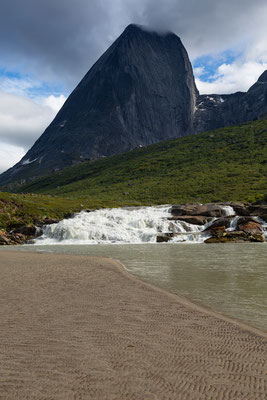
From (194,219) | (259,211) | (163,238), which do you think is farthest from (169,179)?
(163,238)

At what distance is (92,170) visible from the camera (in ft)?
639

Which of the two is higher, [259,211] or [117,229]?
[259,211]

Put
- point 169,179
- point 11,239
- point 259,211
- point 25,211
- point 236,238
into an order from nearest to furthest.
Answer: point 236,238
point 11,239
point 259,211
point 25,211
point 169,179

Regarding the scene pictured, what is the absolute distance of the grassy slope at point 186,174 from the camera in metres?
112

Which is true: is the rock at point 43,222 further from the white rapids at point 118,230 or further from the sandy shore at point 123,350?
the sandy shore at point 123,350

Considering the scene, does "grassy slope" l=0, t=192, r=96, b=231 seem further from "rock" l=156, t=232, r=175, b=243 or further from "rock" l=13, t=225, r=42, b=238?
"rock" l=156, t=232, r=175, b=243

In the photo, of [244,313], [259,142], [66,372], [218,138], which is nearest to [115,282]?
[244,313]

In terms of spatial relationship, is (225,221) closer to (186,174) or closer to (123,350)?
(123,350)

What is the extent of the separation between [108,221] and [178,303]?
49.9 m

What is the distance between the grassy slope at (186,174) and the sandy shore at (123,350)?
254 feet

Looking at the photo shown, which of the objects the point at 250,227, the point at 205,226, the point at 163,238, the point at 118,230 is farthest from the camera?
the point at 205,226

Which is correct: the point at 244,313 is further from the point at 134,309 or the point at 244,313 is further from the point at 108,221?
the point at 108,221

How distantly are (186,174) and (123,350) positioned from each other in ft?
448

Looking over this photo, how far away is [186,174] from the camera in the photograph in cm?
14125
